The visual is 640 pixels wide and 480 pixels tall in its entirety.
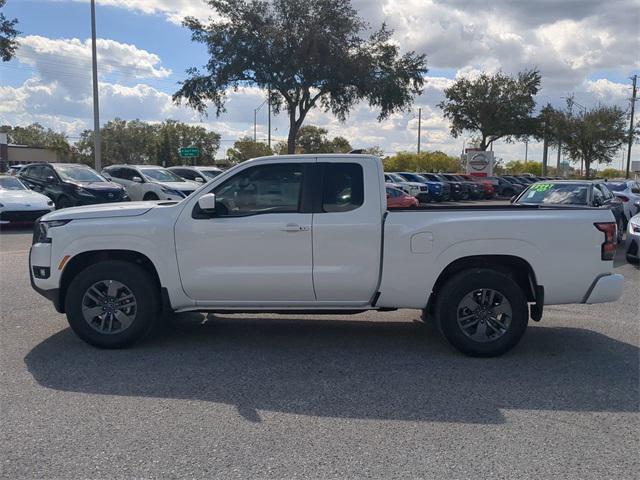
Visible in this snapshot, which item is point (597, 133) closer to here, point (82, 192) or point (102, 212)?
point (82, 192)

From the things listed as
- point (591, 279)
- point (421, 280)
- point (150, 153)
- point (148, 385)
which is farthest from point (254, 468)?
point (150, 153)

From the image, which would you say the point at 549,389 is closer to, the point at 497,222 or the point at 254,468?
the point at 497,222

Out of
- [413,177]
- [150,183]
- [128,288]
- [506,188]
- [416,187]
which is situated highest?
[413,177]

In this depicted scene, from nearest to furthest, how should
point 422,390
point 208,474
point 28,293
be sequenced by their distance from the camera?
point 208,474 < point 422,390 < point 28,293

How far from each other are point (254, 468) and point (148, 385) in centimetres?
162

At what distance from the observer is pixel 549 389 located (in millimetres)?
4777

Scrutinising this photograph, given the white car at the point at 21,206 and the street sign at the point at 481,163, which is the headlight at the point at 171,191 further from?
the street sign at the point at 481,163

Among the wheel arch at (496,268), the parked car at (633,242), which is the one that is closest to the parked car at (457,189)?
the parked car at (633,242)

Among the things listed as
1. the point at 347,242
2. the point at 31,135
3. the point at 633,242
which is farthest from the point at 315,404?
the point at 31,135

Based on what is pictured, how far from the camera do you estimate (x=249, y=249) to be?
5426 millimetres

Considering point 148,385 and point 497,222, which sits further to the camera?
point 497,222

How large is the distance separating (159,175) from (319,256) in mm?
16663

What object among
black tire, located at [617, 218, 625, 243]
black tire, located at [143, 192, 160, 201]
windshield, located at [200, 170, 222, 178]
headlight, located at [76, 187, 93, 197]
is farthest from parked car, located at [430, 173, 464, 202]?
headlight, located at [76, 187, 93, 197]

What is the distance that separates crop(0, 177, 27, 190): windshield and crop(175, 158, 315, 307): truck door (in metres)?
12.9
